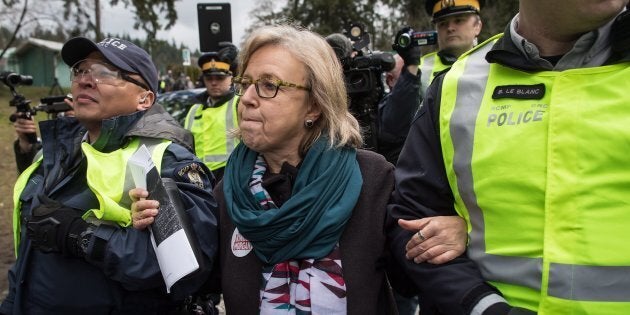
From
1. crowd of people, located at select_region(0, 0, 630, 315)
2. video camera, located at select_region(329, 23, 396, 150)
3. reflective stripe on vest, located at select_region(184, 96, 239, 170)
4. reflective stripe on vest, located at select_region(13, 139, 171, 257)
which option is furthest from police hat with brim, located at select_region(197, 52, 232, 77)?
reflective stripe on vest, located at select_region(13, 139, 171, 257)

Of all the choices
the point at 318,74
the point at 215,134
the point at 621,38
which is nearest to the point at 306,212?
the point at 318,74

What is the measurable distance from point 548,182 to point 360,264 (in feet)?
2.22

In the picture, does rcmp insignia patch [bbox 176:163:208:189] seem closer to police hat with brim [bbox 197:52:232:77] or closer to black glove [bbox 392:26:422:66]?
black glove [bbox 392:26:422:66]

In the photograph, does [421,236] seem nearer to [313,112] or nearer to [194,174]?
[313,112]

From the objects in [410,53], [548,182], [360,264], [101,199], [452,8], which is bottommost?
[360,264]

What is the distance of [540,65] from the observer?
1438 mm

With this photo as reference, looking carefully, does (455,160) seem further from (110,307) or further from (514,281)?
(110,307)

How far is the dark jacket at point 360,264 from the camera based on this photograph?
69.0 inches

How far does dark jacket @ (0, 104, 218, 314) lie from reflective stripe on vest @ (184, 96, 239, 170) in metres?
2.30

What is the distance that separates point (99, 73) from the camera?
2219 millimetres

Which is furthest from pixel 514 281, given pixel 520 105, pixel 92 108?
pixel 92 108

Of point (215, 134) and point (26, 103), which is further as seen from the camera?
point (215, 134)

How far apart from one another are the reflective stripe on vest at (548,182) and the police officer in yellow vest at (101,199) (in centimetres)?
97

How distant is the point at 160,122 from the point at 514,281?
1511 mm
